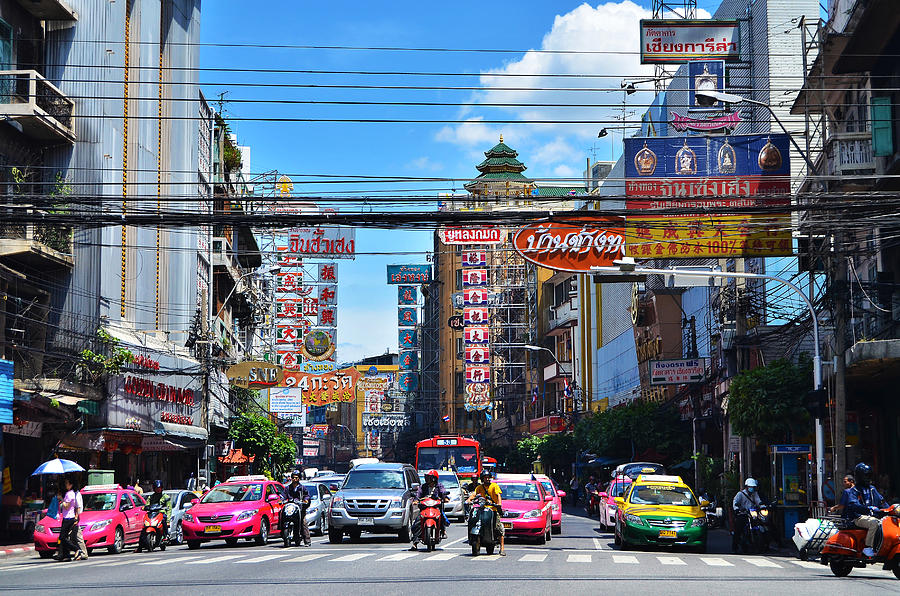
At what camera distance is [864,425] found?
3678cm

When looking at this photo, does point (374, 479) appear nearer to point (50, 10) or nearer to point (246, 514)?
point (246, 514)

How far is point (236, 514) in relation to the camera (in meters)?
27.3

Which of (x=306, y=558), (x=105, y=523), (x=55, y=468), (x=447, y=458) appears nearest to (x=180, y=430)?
(x=447, y=458)

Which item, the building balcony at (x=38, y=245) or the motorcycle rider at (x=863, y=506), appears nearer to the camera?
the motorcycle rider at (x=863, y=506)

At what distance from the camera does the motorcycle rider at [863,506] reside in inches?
699

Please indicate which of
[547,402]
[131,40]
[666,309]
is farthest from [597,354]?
[131,40]

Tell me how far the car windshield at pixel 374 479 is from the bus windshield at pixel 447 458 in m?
26.3

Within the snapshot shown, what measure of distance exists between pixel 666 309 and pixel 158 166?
30486 millimetres

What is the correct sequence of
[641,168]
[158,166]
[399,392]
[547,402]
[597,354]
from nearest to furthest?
[641,168] < [158,166] < [597,354] < [547,402] < [399,392]

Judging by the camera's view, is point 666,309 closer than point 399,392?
Yes

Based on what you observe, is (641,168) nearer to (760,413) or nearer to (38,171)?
(760,413)

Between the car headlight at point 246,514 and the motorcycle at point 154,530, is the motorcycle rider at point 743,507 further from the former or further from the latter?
the motorcycle at point 154,530

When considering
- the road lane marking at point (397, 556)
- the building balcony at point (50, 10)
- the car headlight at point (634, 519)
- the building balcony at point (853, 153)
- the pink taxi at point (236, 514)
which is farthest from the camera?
the building balcony at point (50, 10)

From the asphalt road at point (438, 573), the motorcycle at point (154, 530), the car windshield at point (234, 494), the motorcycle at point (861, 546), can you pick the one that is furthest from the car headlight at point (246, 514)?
the motorcycle at point (861, 546)
